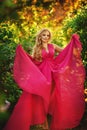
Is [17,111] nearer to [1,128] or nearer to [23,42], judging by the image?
[1,128]

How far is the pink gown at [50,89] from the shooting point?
6422 mm

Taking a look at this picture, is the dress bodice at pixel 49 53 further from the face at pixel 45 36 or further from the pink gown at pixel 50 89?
the face at pixel 45 36

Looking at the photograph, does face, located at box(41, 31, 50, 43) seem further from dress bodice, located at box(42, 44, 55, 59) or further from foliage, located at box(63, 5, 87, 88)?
foliage, located at box(63, 5, 87, 88)

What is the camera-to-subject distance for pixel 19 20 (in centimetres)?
250

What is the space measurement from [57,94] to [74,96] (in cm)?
32

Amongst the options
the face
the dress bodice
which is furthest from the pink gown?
the face

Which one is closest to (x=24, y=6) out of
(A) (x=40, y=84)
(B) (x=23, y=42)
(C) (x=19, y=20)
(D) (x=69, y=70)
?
(C) (x=19, y=20)

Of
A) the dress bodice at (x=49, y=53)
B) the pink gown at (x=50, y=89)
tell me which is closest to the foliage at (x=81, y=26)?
the pink gown at (x=50, y=89)

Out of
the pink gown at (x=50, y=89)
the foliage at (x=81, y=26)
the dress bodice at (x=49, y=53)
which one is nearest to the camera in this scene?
the pink gown at (x=50, y=89)

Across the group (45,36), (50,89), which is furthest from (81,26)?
(50,89)

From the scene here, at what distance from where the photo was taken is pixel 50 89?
21.4 feet

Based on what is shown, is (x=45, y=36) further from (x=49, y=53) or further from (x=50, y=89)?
(x=50, y=89)

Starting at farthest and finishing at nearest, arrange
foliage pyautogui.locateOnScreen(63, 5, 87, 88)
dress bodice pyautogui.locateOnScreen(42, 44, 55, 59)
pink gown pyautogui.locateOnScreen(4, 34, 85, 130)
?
foliage pyautogui.locateOnScreen(63, 5, 87, 88) < dress bodice pyautogui.locateOnScreen(42, 44, 55, 59) < pink gown pyautogui.locateOnScreen(4, 34, 85, 130)

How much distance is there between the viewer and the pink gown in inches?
253
